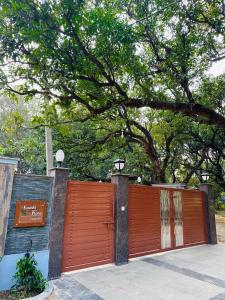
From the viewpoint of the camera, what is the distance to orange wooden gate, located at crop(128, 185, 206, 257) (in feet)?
20.2

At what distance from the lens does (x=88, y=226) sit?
17.0 feet

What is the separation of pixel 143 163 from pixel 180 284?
9.32 m

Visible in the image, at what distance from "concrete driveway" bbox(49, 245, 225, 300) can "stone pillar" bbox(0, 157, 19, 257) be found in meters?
1.40

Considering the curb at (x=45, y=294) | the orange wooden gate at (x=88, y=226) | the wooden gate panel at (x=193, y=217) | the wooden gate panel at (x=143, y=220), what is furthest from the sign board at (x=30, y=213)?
the wooden gate panel at (x=193, y=217)

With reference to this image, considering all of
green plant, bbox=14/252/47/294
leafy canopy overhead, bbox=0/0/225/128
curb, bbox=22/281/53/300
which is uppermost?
leafy canopy overhead, bbox=0/0/225/128

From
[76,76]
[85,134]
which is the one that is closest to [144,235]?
[76,76]

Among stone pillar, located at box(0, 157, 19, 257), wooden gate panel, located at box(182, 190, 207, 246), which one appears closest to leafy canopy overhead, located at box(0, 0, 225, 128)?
stone pillar, located at box(0, 157, 19, 257)

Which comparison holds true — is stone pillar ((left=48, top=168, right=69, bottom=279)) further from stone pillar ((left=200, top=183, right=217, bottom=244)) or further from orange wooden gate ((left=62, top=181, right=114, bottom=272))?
stone pillar ((left=200, top=183, right=217, bottom=244))

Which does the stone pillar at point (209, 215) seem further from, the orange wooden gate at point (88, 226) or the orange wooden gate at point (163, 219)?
the orange wooden gate at point (88, 226)

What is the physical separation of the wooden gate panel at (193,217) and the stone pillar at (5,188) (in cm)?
588

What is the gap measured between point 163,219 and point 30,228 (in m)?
4.23

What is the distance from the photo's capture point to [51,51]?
14.9 feet

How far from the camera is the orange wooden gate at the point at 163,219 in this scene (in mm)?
6168

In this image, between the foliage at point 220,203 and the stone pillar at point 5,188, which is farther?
the foliage at point 220,203
